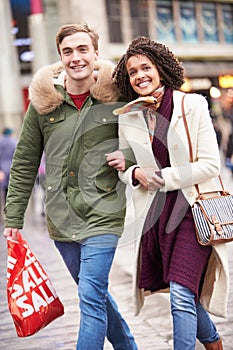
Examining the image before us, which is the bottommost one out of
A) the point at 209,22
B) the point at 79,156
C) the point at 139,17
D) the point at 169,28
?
the point at 209,22

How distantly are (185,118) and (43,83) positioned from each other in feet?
2.68

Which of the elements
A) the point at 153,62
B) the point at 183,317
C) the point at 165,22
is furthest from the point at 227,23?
the point at 183,317

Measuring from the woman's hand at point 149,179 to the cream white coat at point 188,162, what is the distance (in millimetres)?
31

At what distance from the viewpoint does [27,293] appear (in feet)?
13.4

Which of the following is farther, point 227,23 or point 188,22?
point 227,23

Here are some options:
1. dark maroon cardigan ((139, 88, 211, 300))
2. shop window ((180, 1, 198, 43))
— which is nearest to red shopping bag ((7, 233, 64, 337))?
dark maroon cardigan ((139, 88, 211, 300))

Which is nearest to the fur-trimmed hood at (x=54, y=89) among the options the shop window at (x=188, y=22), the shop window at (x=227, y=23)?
the shop window at (x=188, y=22)

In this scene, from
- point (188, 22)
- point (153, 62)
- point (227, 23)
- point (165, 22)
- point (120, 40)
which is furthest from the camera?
point (227, 23)

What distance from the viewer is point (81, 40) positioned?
155 inches

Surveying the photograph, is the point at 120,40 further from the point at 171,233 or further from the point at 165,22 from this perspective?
the point at 171,233

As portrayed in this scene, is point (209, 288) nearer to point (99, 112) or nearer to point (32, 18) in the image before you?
point (99, 112)

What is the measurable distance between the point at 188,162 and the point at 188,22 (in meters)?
26.5

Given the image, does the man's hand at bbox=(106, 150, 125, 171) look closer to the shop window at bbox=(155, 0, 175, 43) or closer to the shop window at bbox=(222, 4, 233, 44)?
the shop window at bbox=(155, 0, 175, 43)

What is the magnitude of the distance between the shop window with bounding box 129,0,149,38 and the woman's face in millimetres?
24052
